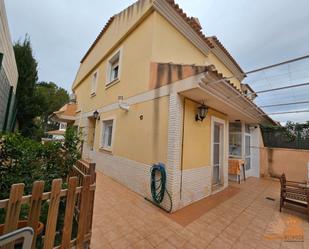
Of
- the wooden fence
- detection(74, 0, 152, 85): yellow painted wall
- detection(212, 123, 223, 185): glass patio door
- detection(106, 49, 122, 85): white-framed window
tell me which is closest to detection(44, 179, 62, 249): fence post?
the wooden fence

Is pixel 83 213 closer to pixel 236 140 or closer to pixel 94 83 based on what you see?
pixel 236 140

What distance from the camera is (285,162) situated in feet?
30.5

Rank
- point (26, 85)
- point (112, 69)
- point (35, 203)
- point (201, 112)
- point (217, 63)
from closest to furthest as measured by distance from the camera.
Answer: point (35, 203) < point (201, 112) < point (112, 69) < point (217, 63) < point (26, 85)

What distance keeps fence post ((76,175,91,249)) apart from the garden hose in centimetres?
252

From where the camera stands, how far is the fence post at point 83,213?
2516mm

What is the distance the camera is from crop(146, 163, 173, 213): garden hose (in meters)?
4.71

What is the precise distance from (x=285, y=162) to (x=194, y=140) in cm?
756

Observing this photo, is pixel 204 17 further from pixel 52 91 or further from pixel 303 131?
pixel 52 91

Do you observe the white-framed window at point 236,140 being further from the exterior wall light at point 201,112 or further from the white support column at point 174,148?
the white support column at point 174,148

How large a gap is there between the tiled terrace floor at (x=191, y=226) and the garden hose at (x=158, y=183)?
0.91 ft

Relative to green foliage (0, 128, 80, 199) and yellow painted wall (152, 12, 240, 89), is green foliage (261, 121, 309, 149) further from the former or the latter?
A: green foliage (0, 128, 80, 199)

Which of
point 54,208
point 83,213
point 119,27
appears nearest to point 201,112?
point 83,213

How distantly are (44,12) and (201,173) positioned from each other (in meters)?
11.5

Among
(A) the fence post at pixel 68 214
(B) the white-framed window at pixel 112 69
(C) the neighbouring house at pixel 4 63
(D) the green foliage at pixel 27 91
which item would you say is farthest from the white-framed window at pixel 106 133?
(D) the green foliage at pixel 27 91
